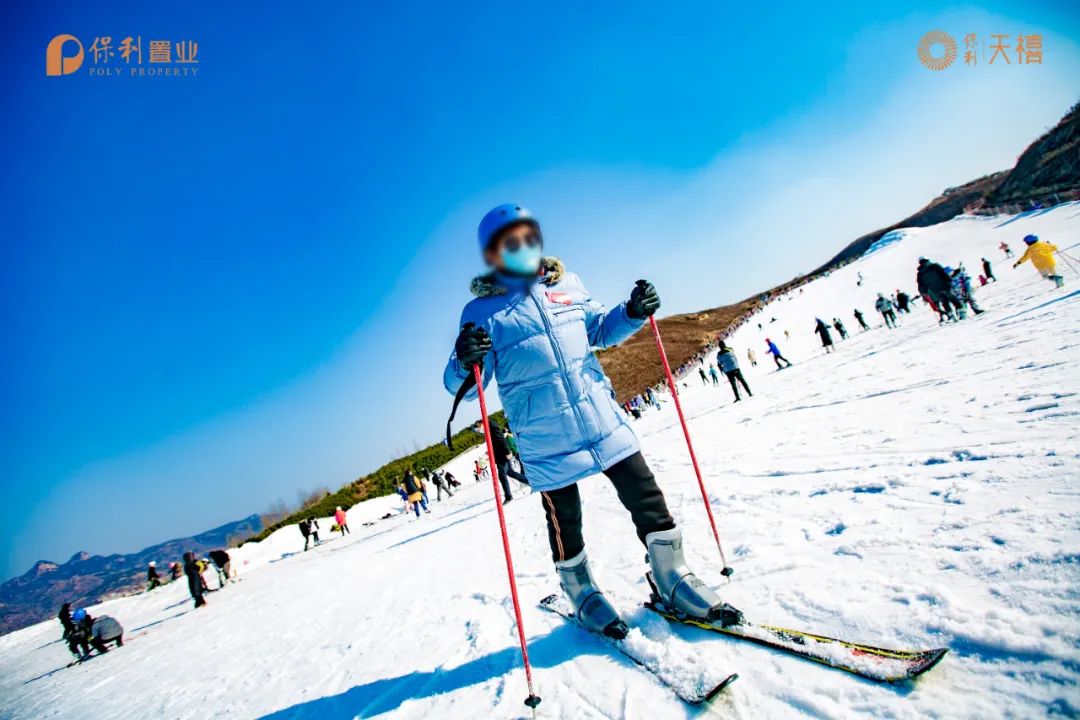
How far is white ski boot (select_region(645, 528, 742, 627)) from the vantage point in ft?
6.87

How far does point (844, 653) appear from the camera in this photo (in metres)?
1.63

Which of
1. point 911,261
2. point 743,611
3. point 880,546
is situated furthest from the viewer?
point 911,261

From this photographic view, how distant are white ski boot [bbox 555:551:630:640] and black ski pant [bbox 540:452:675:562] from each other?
62mm

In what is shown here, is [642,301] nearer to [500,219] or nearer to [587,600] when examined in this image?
[500,219]

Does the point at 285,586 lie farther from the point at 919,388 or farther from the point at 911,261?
the point at 911,261

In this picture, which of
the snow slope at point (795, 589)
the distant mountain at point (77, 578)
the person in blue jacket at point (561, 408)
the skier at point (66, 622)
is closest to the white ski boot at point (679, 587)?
the person in blue jacket at point (561, 408)

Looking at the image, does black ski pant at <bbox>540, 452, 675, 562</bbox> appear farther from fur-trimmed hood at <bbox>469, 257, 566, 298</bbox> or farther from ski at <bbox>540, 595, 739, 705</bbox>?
fur-trimmed hood at <bbox>469, 257, 566, 298</bbox>

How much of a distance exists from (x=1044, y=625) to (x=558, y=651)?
2.02 meters

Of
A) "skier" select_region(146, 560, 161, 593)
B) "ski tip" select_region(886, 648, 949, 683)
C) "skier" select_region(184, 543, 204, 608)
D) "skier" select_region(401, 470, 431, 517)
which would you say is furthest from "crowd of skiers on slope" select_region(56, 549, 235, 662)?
"ski tip" select_region(886, 648, 949, 683)

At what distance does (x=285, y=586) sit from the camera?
414 inches

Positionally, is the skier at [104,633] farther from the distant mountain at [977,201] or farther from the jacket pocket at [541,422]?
the distant mountain at [977,201]

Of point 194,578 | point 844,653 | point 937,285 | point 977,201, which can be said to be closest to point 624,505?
point 844,653

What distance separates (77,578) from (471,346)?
737ft


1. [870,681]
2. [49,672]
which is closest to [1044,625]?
[870,681]
